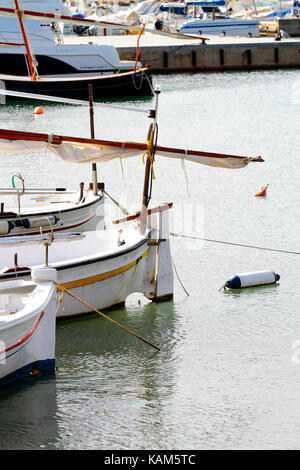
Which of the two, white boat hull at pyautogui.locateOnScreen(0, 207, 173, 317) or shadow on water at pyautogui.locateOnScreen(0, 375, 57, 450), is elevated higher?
Result: white boat hull at pyautogui.locateOnScreen(0, 207, 173, 317)

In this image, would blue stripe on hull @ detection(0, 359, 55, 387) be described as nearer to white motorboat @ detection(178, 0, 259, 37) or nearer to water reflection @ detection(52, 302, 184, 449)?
water reflection @ detection(52, 302, 184, 449)

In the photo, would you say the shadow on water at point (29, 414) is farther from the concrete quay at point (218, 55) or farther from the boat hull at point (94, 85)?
the concrete quay at point (218, 55)

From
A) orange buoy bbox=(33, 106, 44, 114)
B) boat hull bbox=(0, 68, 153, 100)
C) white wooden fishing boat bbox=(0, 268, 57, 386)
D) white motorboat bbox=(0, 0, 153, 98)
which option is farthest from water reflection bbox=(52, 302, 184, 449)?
white motorboat bbox=(0, 0, 153, 98)

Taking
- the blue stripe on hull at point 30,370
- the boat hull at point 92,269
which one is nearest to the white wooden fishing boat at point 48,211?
the boat hull at point 92,269

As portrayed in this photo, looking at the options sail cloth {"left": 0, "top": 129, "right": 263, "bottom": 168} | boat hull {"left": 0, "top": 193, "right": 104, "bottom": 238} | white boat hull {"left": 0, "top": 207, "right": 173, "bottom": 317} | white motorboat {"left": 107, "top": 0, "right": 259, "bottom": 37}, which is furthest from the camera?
white motorboat {"left": 107, "top": 0, "right": 259, "bottom": 37}

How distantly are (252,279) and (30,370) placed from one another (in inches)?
209

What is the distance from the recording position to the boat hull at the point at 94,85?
41688mm

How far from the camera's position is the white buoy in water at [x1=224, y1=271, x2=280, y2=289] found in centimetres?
1561

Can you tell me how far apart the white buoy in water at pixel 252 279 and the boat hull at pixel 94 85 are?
2698 centimetres

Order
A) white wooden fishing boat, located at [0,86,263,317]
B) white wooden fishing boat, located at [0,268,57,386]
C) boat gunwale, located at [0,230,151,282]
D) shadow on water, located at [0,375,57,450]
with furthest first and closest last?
white wooden fishing boat, located at [0,86,263,317] → boat gunwale, located at [0,230,151,282] → white wooden fishing boat, located at [0,268,57,386] → shadow on water, located at [0,375,57,450]

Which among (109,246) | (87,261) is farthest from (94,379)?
(109,246)

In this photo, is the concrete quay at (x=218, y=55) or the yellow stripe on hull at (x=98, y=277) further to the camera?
the concrete quay at (x=218, y=55)
